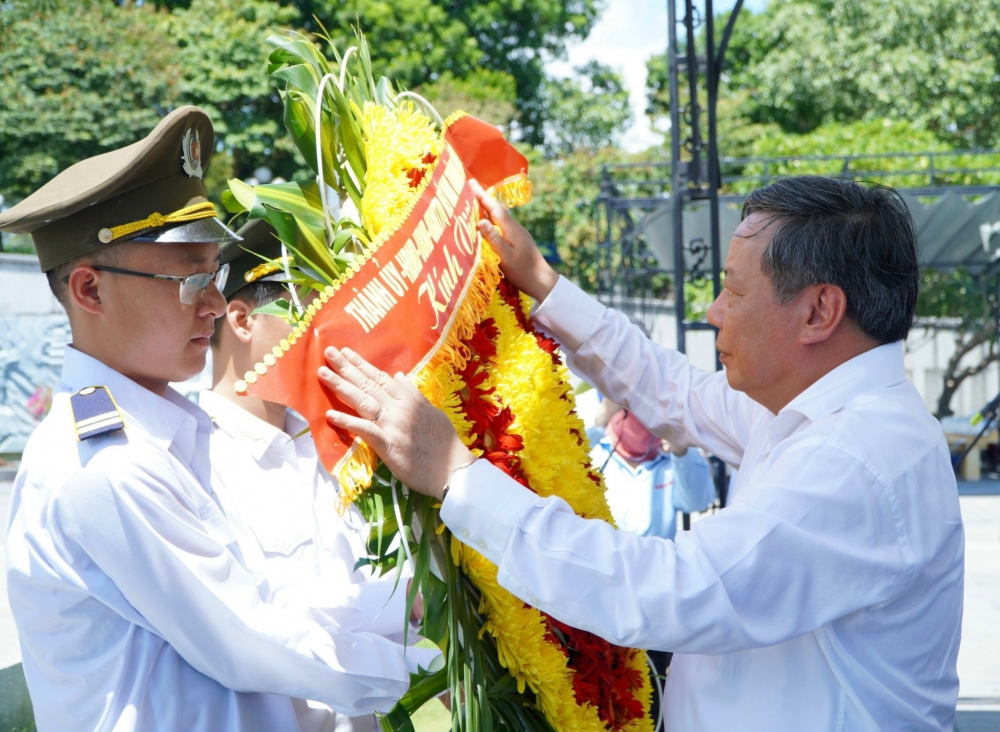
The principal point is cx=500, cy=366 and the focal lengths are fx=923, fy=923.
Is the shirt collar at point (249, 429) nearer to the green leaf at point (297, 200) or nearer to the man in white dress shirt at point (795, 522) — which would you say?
the green leaf at point (297, 200)

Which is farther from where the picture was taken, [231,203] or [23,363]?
[23,363]

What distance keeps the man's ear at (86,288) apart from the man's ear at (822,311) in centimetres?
151

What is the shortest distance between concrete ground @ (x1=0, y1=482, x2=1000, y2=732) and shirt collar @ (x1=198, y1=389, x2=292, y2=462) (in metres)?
1.47

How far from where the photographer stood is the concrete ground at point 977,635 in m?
4.75

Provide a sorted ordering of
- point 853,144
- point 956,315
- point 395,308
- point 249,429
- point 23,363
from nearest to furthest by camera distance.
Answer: point 395,308
point 249,429
point 23,363
point 956,315
point 853,144

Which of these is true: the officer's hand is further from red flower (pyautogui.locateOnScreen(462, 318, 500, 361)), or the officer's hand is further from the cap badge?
the cap badge

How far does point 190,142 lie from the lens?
2.21 meters

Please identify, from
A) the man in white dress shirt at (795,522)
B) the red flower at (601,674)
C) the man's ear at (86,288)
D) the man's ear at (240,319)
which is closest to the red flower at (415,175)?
the man in white dress shirt at (795,522)

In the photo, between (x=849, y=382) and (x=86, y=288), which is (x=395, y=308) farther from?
(x=849, y=382)

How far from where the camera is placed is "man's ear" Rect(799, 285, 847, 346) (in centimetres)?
192

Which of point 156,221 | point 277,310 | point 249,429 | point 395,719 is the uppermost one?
point 156,221

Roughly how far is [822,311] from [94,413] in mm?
1499

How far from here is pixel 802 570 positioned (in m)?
1.66

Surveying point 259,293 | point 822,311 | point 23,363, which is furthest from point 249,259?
point 23,363
